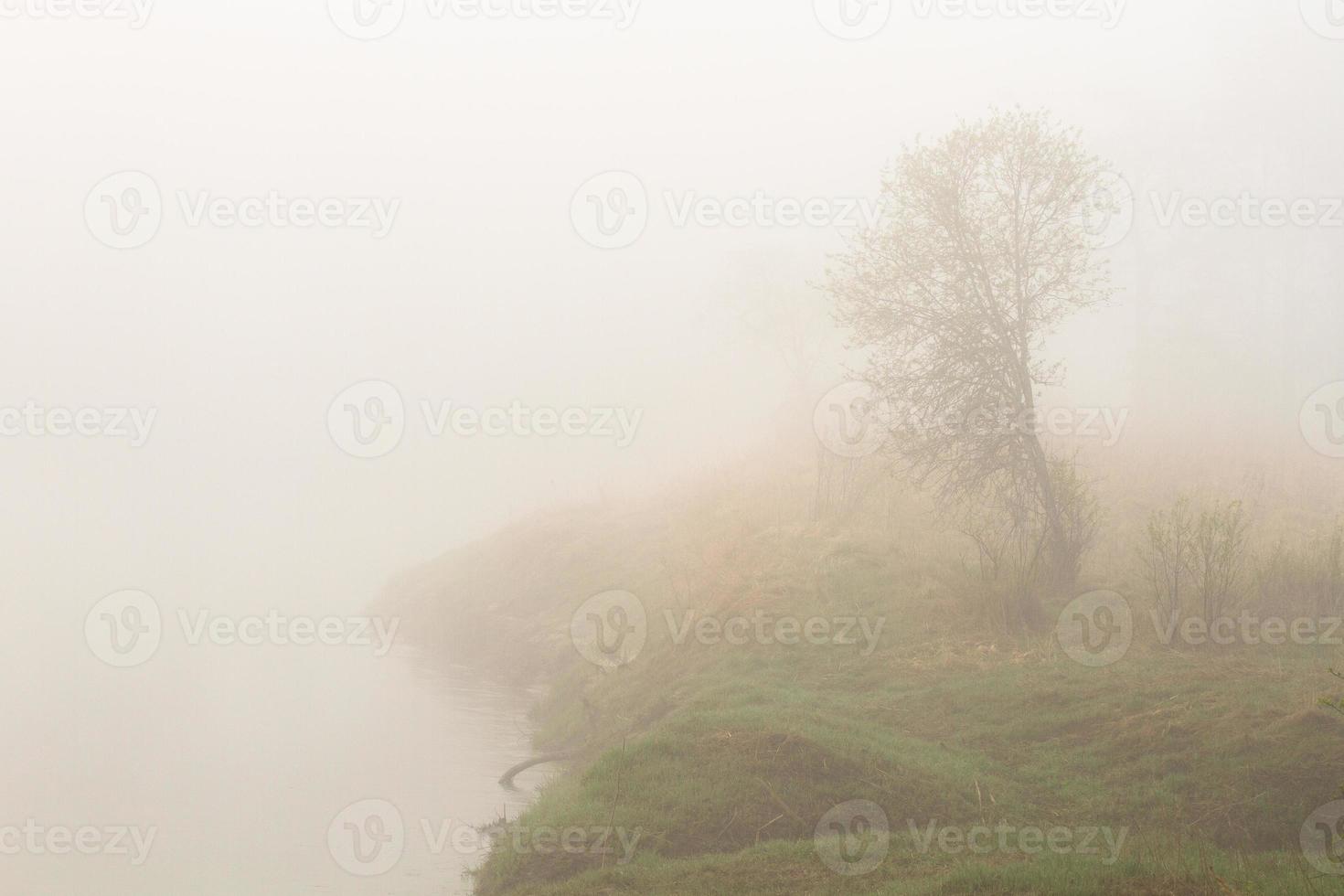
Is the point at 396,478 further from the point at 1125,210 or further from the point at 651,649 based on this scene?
the point at 651,649

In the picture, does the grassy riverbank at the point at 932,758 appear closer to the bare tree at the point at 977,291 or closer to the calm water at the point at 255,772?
the calm water at the point at 255,772

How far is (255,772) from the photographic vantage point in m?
24.9

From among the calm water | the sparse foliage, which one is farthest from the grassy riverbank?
the calm water

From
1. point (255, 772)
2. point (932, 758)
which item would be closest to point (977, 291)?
point (932, 758)

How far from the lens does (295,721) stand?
30.9 meters

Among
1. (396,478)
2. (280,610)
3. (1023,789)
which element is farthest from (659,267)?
(1023,789)

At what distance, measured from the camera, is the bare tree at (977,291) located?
2173 cm

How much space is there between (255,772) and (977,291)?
65.8 ft

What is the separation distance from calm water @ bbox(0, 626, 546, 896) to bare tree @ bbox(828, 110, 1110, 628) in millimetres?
11362

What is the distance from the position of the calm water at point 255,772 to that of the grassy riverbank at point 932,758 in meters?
2.62

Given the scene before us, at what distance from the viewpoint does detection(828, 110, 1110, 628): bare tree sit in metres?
21.7

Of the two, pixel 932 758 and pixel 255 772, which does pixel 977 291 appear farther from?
pixel 255 772

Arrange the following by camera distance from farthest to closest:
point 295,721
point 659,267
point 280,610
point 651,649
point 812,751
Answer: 1. point 659,267
2. point 280,610
3. point 295,721
4. point 651,649
5. point 812,751

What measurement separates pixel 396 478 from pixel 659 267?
45524mm
